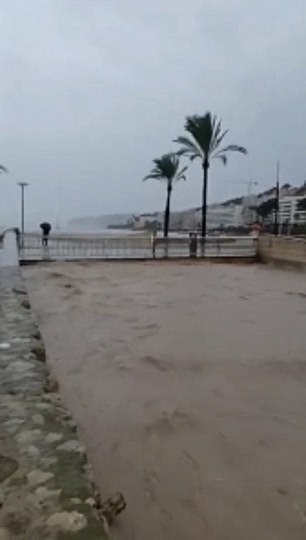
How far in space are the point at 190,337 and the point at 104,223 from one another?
286ft

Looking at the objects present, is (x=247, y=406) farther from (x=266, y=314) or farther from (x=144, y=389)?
(x=266, y=314)

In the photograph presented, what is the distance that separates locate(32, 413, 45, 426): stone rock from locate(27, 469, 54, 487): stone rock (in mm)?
586

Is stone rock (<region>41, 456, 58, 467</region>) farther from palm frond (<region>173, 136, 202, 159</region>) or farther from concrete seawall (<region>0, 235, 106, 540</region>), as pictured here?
palm frond (<region>173, 136, 202, 159</region>)

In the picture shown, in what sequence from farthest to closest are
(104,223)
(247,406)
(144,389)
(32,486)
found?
(104,223), (144,389), (247,406), (32,486)

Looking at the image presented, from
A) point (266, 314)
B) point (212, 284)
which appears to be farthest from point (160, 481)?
point (212, 284)

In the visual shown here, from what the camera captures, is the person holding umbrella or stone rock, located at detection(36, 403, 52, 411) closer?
stone rock, located at detection(36, 403, 52, 411)

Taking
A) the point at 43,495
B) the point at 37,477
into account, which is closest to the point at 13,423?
the point at 37,477

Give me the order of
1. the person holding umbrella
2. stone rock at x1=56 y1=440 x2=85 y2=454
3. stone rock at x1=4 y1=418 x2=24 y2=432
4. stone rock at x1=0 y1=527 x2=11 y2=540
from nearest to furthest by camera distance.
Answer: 1. stone rock at x1=0 y1=527 x2=11 y2=540
2. stone rock at x1=56 y1=440 x2=85 y2=454
3. stone rock at x1=4 y1=418 x2=24 y2=432
4. the person holding umbrella

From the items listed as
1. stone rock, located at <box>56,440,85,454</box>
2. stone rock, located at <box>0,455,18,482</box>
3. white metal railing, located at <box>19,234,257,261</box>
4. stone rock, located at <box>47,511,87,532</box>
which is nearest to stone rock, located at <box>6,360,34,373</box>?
stone rock, located at <box>56,440,85,454</box>

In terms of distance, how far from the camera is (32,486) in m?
2.35

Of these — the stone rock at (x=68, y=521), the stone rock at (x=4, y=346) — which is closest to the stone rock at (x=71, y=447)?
the stone rock at (x=68, y=521)

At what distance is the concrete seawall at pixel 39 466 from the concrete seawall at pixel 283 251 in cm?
1491

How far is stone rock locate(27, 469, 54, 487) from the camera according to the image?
7.79ft

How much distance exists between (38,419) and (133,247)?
1768 cm
